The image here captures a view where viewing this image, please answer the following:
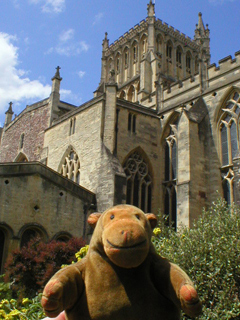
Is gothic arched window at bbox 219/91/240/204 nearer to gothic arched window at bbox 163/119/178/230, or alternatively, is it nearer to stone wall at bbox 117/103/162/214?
gothic arched window at bbox 163/119/178/230

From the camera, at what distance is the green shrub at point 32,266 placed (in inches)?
426

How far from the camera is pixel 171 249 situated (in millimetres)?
8922

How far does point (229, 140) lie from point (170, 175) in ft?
12.1

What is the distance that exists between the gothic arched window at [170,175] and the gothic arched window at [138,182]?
941mm

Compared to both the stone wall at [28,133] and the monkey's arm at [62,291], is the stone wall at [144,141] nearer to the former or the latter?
the stone wall at [28,133]

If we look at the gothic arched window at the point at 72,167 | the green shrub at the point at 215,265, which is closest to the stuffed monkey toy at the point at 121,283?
the green shrub at the point at 215,265

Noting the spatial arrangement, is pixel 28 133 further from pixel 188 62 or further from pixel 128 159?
pixel 188 62

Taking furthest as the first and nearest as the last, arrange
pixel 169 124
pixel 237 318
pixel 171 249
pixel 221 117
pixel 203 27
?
pixel 203 27
pixel 169 124
pixel 221 117
pixel 171 249
pixel 237 318

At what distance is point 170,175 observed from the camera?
1970 cm

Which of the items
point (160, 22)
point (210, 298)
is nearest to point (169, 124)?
point (210, 298)

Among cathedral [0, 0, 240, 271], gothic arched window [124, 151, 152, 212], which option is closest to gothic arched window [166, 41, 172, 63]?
cathedral [0, 0, 240, 271]

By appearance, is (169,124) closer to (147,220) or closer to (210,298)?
(210,298)

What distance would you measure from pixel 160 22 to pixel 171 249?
1266 inches

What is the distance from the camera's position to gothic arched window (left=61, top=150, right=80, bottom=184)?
64.7ft
